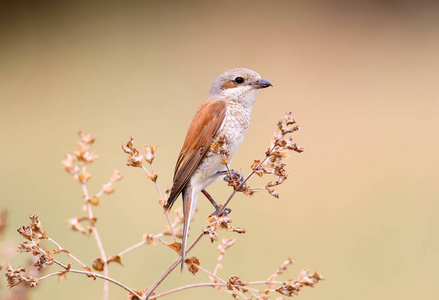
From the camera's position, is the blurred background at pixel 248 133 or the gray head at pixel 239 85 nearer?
the gray head at pixel 239 85

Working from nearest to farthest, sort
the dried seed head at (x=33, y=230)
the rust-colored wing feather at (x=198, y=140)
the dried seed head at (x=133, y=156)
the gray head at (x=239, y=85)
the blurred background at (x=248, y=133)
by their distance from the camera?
the dried seed head at (x=33, y=230) → the dried seed head at (x=133, y=156) → the rust-colored wing feather at (x=198, y=140) → the gray head at (x=239, y=85) → the blurred background at (x=248, y=133)

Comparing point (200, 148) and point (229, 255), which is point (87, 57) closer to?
point (229, 255)

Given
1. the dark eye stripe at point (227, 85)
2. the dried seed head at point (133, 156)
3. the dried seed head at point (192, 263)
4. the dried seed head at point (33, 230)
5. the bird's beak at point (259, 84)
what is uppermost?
the bird's beak at point (259, 84)

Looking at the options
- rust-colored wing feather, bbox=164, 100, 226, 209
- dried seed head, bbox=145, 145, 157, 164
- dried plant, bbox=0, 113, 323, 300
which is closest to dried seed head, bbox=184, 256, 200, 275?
dried plant, bbox=0, 113, 323, 300

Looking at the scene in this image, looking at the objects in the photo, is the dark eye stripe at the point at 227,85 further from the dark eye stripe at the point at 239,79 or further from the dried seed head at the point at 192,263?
the dried seed head at the point at 192,263

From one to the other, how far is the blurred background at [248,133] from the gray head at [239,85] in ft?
2.65

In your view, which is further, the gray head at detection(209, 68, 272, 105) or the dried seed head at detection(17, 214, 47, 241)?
the gray head at detection(209, 68, 272, 105)

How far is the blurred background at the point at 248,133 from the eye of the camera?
3.96 meters

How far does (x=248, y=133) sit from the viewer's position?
5.72 meters

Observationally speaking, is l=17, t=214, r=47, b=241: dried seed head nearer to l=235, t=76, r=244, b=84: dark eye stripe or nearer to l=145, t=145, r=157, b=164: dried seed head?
l=145, t=145, r=157, b=164: dried seed head

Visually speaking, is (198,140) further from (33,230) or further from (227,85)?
(33,230)

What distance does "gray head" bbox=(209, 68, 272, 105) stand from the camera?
5.98ft

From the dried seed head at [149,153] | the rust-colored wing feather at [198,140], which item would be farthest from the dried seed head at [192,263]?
the rust-colored wing feather at [198,140]

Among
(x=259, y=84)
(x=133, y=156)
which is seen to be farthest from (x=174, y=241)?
(x=259, y=84)
